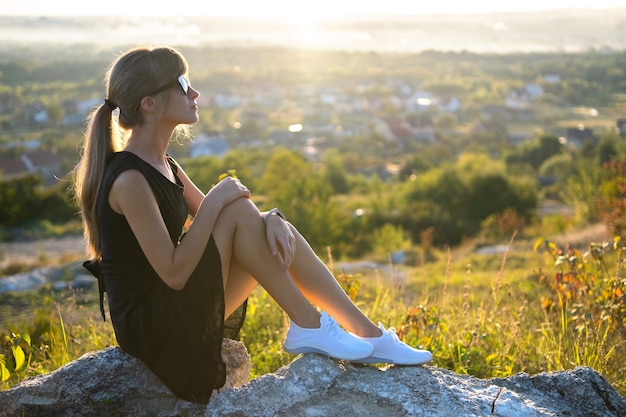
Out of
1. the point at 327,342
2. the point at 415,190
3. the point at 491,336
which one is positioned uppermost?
the point at 327,342

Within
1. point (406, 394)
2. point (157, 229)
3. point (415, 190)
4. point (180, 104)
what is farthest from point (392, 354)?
point (415, 190)

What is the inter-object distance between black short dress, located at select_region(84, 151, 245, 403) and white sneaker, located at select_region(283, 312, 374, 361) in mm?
262

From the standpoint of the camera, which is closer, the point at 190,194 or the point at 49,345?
the point at 190,194

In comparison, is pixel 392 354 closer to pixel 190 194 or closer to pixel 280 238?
pixel 280 238

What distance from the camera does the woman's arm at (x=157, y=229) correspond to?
6.29 ft

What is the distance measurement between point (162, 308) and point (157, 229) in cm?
26

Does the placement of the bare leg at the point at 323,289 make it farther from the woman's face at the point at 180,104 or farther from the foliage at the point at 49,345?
the foliage at the point at 49,345

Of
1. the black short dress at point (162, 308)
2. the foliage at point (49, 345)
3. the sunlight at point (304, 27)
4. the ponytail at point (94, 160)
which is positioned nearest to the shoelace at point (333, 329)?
the black short dress at point (162, 308)

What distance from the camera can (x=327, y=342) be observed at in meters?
2.14

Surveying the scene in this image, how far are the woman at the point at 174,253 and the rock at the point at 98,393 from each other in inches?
2.7

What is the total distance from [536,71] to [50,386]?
9266cm

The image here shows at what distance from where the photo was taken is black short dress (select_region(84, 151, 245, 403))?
6.55 ft

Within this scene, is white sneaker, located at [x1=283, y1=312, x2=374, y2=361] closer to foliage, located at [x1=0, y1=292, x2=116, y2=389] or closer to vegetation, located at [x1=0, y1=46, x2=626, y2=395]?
vegetation, located at [x1=0, y1=46, x2=626, y2=395]

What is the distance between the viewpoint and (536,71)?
8675 cm
